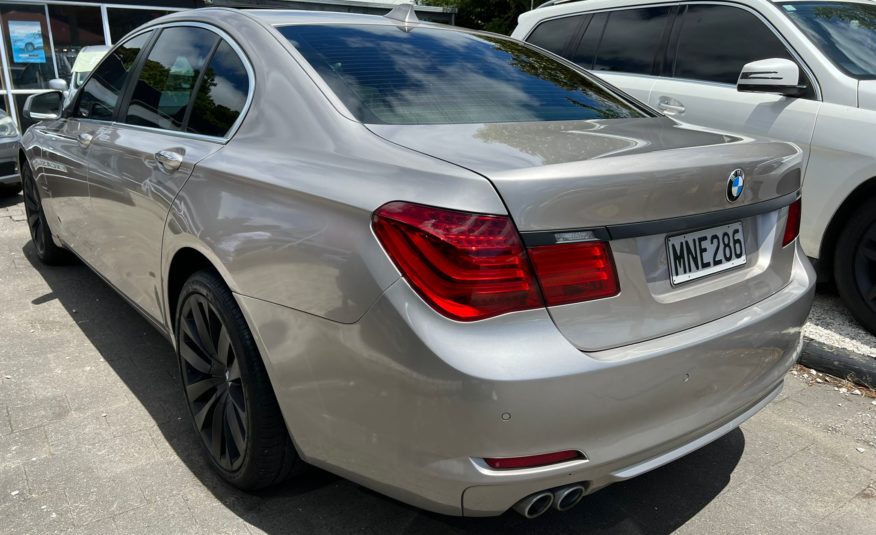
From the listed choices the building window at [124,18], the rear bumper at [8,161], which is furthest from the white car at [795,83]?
the building window at [124,18]

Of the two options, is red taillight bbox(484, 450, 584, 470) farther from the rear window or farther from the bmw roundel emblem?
the rear window

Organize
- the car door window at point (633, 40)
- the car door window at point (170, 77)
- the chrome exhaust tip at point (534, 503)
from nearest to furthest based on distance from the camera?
1. the chrome exhaust tip at point (534, 503)
2. the car door window at point (170, 77)
3. the car door window at point (633, 40)

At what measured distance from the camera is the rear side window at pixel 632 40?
194 inches

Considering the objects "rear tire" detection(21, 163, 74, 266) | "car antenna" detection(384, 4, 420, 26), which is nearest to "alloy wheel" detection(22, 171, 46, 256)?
"rear tire" detection(21, 163, 74, 266)

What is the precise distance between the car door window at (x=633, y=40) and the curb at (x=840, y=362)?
2262 mm

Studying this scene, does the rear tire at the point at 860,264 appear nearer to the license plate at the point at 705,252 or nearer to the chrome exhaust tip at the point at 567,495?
the license plate at the point at 705,252

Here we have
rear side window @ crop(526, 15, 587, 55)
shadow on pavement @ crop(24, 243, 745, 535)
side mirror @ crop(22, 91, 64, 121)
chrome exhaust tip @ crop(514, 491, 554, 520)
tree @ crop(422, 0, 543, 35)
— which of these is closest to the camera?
chrome exhaust tip @ crop(514, 491, 554, 520)

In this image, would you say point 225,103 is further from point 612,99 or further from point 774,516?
point 774,516

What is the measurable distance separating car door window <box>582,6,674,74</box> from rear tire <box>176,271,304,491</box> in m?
3.68

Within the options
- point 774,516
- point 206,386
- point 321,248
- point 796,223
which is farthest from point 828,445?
point 206,386

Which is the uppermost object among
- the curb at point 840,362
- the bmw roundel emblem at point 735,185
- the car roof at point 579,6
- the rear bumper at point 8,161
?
the car roof at point 579,6

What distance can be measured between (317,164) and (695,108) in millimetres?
3221

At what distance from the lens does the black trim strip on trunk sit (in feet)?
5.66

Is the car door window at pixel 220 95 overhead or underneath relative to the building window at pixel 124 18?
overhead
